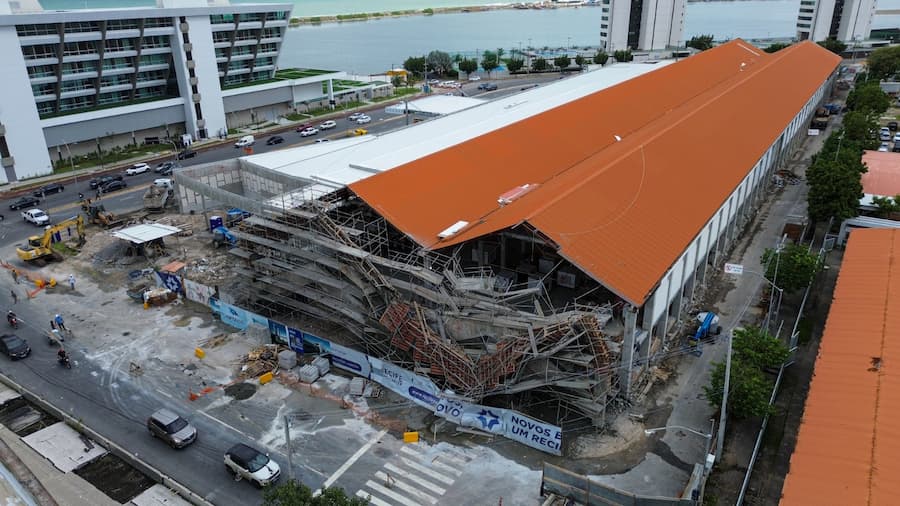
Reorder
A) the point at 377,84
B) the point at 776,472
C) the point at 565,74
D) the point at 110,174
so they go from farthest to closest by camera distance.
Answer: the point at 565,74 < the point at 377,84 < the point at 110,174 < the point at 776,472

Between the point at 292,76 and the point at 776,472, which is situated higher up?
the point at 292,76

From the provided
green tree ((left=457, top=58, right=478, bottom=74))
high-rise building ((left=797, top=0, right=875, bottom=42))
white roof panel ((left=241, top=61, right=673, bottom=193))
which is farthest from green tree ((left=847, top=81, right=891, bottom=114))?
high-rise building ((left=797, top=0, right=875, bottom=42))

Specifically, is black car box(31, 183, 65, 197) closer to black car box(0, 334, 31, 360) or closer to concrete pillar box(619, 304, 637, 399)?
black car box(0, 334, 31, 360)

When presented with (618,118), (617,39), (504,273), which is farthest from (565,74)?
(504,273)

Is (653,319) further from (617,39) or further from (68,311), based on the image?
(617,39)

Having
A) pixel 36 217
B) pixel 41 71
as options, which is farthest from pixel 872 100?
pixel 41 71

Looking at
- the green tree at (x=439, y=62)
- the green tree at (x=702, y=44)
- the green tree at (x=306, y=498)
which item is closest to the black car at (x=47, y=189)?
the green tree at (x=306, y=498)

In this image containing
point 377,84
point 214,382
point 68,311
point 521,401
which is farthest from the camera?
point 377,84
